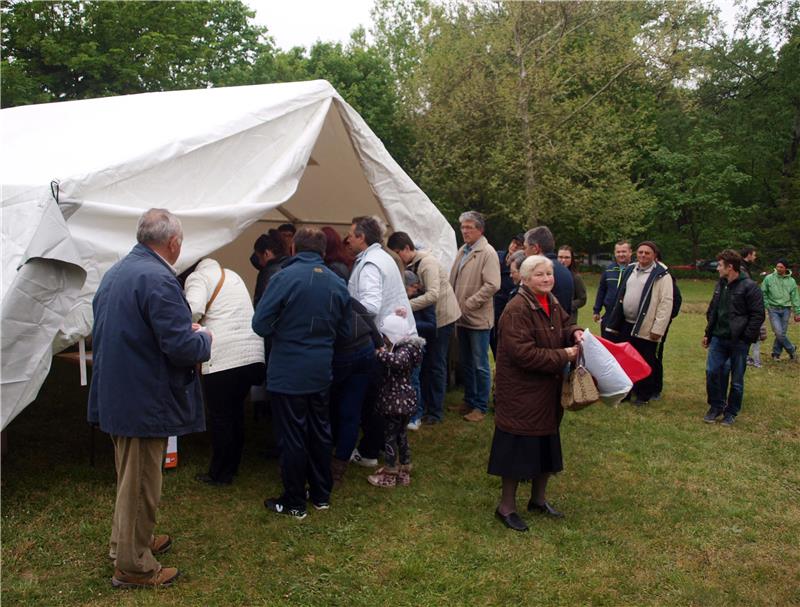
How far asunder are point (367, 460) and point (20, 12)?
70.9 feet

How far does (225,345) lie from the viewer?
4.45 metres

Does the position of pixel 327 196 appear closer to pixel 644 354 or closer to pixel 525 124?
pixel 644 354

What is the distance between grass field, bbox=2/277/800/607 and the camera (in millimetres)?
3570

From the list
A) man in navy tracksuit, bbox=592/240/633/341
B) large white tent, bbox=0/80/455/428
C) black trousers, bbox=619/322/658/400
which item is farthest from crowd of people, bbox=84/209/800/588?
man in navy tracksuit, bbox=592/240/633/341

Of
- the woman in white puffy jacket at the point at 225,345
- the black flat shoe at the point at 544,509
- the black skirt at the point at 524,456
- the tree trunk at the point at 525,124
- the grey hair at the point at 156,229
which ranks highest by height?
the tree trunk at the point at 525,124

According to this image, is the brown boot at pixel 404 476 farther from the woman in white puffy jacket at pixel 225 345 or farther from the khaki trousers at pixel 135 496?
the khaki trousers at pixel 135 496

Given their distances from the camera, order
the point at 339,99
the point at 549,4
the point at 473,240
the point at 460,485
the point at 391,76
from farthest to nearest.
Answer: the point at 391,76 < the point at 549,4 < the point at 473,240 < the point at 339,99 < the point at 460,485

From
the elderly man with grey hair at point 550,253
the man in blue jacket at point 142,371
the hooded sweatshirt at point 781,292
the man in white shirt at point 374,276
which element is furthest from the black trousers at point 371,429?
the hooded sweatshirt at point 781,292

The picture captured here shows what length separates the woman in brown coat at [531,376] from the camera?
4.04 meters

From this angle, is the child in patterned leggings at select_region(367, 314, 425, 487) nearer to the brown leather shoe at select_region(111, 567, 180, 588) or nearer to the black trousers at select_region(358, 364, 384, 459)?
the black trousers at select_region(358, 364, 384, 459)

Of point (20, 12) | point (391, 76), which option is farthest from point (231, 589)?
point (391, 76)

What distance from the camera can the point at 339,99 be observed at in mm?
5879

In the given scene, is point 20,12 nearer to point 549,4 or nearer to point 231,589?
point 549,4

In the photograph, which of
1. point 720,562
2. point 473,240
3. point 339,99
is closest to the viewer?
point 720,562
